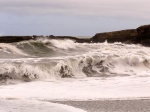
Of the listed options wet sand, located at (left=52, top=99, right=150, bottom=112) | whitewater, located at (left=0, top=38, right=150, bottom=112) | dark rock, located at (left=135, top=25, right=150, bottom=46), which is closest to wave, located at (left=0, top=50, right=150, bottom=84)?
whitewater, located at (left=0, top=38, right=150, bottom=112)

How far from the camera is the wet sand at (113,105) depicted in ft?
27.8

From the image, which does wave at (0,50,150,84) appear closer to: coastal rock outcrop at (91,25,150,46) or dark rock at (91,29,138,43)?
coastal rock outcrop at (91,25,150,46)

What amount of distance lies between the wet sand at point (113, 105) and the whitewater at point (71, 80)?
446mm

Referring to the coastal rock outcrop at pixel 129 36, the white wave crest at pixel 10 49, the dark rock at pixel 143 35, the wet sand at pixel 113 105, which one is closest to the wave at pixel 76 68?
the wet sand at pixel 113 105

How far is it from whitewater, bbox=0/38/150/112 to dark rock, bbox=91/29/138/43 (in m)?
18.2

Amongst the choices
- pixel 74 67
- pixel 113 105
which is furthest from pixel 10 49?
pixel 113 105

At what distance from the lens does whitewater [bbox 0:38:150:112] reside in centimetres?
990

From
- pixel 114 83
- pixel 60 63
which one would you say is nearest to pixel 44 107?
pixel 114 83

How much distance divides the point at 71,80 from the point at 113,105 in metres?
4.92

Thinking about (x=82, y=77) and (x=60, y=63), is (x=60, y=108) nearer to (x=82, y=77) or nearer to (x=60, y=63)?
(x=82, y=77)

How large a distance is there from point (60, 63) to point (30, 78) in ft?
8.01

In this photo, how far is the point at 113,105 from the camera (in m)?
8.93

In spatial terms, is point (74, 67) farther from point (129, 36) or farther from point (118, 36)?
point (118, 36)

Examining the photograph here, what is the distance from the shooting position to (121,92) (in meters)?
11.0
